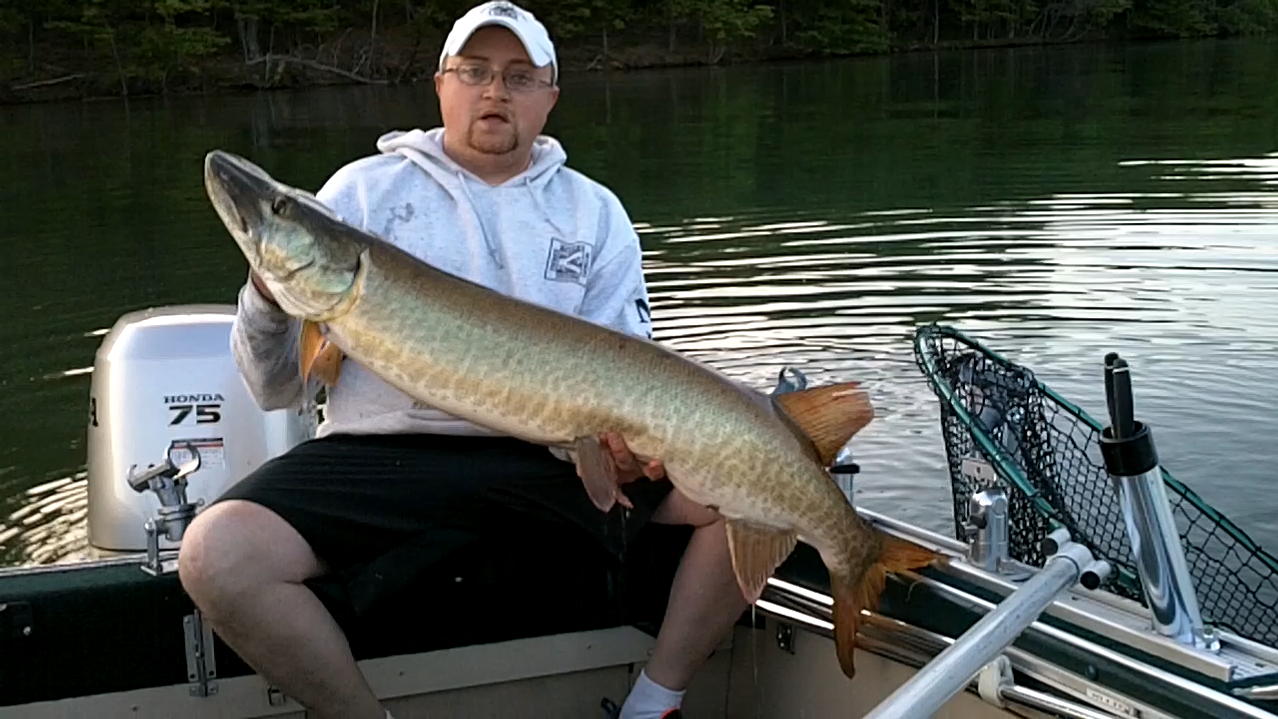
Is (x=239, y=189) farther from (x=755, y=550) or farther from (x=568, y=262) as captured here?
(x=755, y=550)

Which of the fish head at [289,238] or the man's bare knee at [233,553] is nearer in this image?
the fish head at [289,238]

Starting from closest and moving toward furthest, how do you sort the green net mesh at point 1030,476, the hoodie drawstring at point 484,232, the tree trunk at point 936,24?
the hoodie drawstring at point 484,232 → the green net mesh at point 1030,476 → the tree trunk at point 936,24

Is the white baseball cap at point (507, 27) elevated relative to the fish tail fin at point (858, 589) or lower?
elevated

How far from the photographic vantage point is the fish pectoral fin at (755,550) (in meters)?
2.43

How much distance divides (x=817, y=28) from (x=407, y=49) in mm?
14720

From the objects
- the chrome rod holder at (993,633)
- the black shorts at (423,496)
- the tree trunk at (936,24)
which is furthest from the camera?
the tree trunk at (936,24)

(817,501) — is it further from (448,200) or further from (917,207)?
(917,207)

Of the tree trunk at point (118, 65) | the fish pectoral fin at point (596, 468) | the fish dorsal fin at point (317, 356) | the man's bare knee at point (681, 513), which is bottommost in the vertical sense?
the man's bare knee at point (681, 513)

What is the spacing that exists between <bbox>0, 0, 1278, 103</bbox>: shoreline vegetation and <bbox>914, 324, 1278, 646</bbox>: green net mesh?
34.3m

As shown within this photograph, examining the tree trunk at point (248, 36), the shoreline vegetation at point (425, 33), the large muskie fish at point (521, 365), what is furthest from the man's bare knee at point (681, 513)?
the tree trunk at point (248, 36)

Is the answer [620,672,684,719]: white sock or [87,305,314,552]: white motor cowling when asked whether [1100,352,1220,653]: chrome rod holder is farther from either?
[87,305,314,552]: white motor cowling

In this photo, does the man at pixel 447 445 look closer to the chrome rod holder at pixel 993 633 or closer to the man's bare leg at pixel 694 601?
the man's bare leg at pixel 694 601

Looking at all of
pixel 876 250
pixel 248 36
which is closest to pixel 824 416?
pixel 876 250

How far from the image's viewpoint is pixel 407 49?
4153cm
